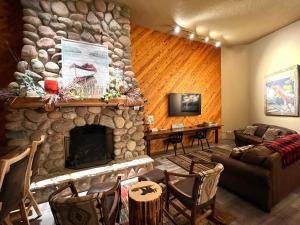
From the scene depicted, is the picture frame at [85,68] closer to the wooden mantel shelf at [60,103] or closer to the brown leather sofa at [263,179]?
the wooden mantel shelf at [60,103]

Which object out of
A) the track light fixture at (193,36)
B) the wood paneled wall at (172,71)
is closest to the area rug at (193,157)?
the wood paneled wall at (172,71)

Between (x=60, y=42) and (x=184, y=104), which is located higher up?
(x=60, y=42)

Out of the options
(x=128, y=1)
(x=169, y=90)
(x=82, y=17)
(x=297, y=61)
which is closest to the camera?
(x=82, y=17)

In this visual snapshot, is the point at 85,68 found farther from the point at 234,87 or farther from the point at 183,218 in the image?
the point at 234,87

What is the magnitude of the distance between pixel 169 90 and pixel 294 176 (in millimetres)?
3456

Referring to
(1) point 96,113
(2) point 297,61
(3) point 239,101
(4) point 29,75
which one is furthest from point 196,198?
(3) point 239,101

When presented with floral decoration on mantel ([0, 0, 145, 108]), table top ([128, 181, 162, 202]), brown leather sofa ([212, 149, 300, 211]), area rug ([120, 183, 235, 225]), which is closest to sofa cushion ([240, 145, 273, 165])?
brown leather sofa ([212, 149, 300, 211])

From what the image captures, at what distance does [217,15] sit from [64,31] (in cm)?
345

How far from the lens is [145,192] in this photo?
170 cm

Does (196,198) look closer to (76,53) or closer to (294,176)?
(294,176)

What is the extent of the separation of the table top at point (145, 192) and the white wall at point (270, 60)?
4.93 metres

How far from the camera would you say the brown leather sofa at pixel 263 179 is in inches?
84.8

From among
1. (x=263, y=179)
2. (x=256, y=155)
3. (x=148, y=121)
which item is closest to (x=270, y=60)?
(x=148, y=121)

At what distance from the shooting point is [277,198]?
2311 millimetres
